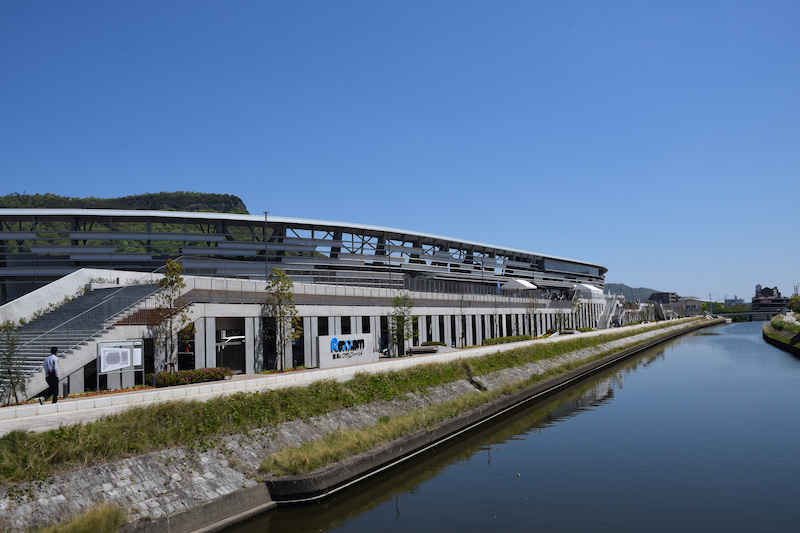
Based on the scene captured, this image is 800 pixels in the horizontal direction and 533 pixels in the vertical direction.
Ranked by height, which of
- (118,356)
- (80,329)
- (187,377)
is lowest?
(187,377)

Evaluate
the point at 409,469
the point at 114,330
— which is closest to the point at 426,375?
the point at 409,469

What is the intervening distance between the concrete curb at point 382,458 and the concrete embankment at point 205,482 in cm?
3

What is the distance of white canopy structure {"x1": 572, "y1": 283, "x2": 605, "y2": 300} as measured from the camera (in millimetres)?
100438

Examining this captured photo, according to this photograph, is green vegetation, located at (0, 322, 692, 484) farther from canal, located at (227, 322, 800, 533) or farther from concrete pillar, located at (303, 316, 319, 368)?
concrete pillar, located at (303, 316, 319, 368)

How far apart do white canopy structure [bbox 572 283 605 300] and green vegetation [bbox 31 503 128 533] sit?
94.0 metres

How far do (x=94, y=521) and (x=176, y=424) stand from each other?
4814 mm

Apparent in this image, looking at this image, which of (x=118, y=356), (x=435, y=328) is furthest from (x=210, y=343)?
(x=435, y=328)

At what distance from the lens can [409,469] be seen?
2191 centimetres

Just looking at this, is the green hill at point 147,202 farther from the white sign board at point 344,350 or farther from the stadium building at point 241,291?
the white sign board at point 344,350

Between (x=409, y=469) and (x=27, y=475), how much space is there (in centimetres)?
1261

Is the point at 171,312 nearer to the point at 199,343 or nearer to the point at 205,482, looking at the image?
the point at 199,343

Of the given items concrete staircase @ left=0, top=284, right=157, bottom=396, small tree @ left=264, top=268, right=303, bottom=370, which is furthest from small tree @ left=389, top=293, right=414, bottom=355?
concrete staircase @ left=0, top=284, right=157, bottom=396

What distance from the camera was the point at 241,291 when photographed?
33.7 m

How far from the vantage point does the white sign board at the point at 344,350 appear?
33562 mm
